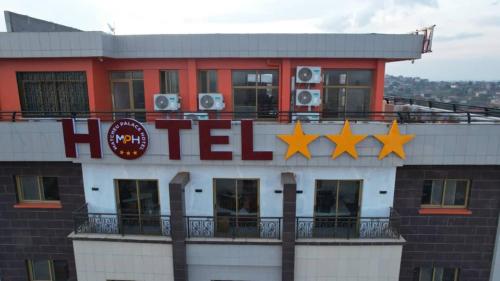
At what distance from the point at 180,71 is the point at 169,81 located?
0.66m

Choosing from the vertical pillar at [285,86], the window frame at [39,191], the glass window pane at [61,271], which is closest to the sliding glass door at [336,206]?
the vertical pillar at [285,86]

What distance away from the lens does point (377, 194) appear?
10.3 metres

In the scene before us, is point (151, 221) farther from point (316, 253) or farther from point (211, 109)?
point (316, 253)

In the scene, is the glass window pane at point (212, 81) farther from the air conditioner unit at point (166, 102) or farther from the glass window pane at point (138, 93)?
the glass window pane at point (138, 93)

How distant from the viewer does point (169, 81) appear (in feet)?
41.1

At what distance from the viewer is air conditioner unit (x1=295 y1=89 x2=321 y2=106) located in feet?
38.7

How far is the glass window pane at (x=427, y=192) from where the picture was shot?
1045cm

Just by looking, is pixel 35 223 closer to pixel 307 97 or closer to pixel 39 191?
pixel 39 191

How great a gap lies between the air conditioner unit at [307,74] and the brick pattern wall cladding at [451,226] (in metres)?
4.71

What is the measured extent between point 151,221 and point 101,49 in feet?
21.9

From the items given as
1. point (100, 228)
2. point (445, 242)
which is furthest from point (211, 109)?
point (445, 242)

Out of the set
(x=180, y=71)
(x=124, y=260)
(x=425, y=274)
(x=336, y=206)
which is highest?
(x=180, y=71)

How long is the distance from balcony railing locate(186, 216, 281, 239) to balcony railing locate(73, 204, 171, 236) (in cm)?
93

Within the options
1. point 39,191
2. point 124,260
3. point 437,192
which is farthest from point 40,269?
point 437,192
